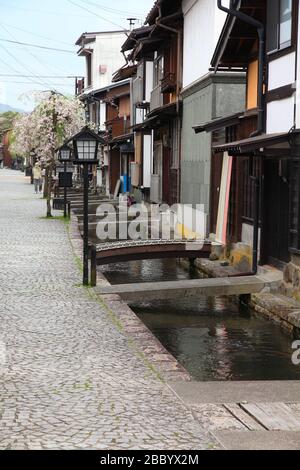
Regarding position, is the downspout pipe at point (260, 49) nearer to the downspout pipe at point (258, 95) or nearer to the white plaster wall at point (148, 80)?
the downspout pipe at point (258, 95)

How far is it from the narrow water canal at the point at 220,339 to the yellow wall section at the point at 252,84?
468 cm

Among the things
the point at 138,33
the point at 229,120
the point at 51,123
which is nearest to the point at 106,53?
the point at 51,123

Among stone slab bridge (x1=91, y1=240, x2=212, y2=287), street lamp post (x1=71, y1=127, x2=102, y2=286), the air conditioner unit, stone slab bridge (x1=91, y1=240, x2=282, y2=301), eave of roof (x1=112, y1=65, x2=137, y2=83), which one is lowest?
stone slab bridge (x1=91, y1=240, x2=282, y2=301)

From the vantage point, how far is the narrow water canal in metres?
9.84

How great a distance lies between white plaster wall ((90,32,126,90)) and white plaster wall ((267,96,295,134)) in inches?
1836

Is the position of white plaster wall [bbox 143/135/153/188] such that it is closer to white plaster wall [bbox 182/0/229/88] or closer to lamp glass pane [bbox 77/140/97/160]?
white plaster wall [bbox 182/0/229/88]

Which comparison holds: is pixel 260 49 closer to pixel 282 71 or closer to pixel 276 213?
pixel 282 71

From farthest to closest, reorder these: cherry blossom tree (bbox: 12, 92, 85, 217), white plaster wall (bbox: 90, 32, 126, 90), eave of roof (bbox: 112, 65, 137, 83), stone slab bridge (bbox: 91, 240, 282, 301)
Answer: white plaster wall (bbox: 90, 32, 126, 90)
eave of roof (bbox: 112, 65, 137, 83)
cherry blossom tree (bbox: 12, 92, 85, 217)
stone slab bridge (bbox: 91, 240, 282, 301)

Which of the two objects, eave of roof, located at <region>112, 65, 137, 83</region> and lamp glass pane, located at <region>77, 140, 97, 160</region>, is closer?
lamp glass pane, located at <region>77, 140, 97, 160</region>

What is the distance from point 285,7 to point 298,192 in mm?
3739

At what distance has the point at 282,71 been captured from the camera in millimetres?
13555

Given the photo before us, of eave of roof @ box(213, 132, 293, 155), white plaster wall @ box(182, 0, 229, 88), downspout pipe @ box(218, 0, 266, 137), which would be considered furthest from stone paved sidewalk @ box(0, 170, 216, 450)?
white plaster wall @ box(182, 0, 229, 88)

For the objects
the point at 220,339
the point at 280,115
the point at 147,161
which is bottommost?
the point at 220,339

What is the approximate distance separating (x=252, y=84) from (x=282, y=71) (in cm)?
293
